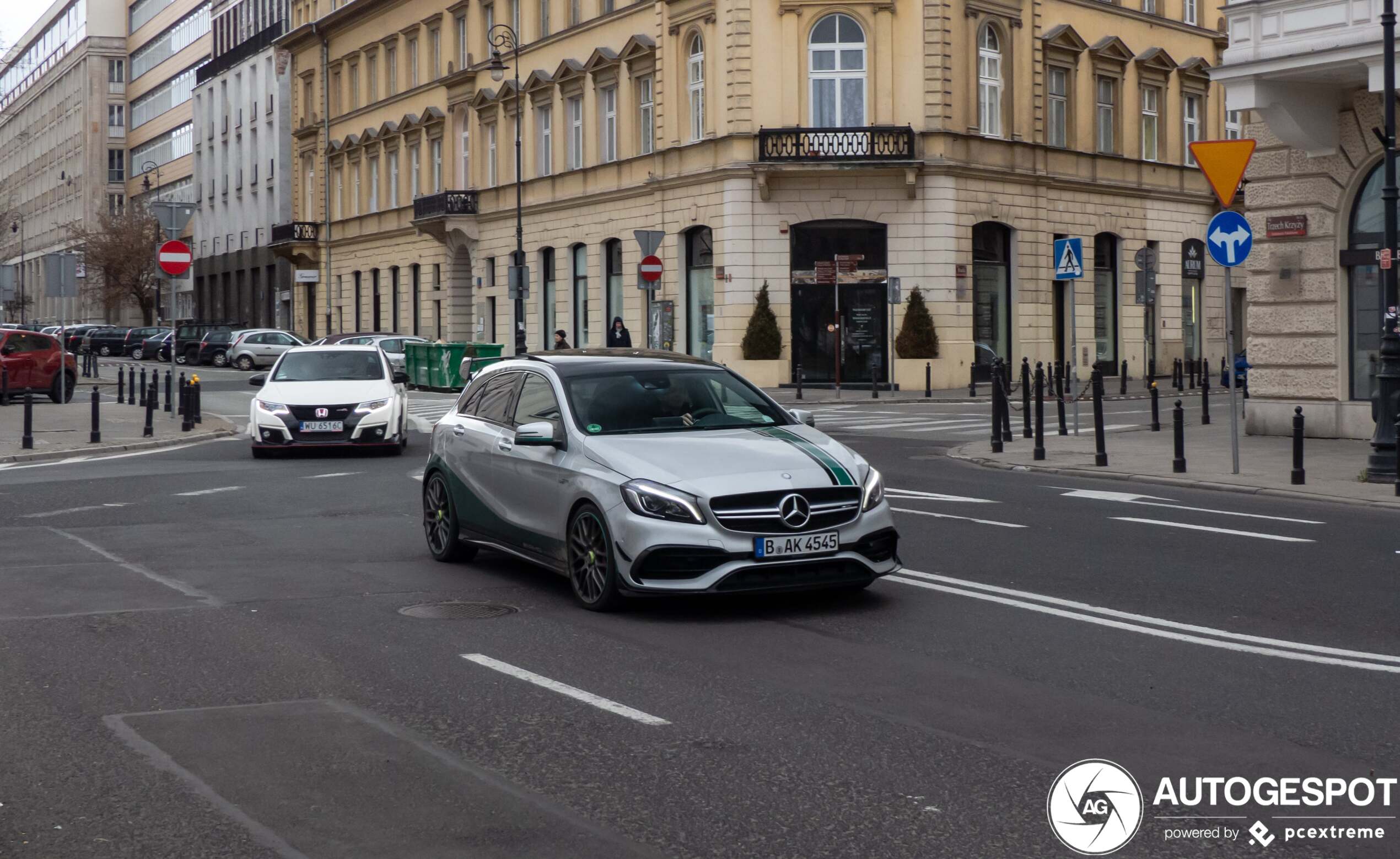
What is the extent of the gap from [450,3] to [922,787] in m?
54.4

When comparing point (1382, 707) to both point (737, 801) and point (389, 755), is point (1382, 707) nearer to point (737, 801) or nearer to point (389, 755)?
point (737, 801)

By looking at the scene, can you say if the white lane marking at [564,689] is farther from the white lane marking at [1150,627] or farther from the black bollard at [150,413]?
the black bollard at [150,413]

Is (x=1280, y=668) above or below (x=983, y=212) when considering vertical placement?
below

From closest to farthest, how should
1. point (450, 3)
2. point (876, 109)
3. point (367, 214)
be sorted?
1. point (876, 109)
2. point (450, 3)
3. point (367, 214)

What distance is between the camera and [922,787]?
18.4 feet

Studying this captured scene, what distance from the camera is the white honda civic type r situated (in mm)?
21156

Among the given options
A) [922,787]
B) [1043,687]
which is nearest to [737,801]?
[922,787]

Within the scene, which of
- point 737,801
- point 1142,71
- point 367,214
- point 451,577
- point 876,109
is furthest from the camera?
point 367,214

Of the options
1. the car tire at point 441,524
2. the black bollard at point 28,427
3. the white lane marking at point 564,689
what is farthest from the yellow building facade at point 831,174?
the white lane marking at point 564,689

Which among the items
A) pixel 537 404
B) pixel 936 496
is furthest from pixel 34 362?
pixel 537 404

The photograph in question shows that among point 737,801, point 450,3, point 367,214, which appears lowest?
point 737,801

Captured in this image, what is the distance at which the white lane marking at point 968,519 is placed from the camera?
13.3 meters

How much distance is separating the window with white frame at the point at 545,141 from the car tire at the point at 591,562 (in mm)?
42346

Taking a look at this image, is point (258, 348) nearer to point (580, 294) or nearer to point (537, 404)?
point (580, 294)
